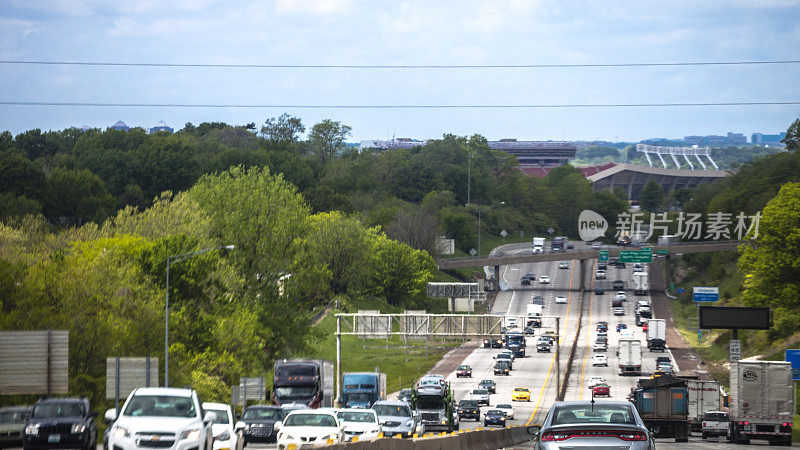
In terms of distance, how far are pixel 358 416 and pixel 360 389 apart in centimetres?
2380

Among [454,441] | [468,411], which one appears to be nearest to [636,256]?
[468,411]

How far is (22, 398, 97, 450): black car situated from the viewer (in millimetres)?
25484

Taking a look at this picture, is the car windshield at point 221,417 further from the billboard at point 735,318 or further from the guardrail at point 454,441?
the billboard at point 735,318

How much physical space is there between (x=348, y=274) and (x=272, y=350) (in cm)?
4268

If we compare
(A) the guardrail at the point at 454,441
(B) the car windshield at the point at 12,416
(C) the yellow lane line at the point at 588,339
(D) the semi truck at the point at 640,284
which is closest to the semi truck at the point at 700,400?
(A) the guardrail at the point at 454,441

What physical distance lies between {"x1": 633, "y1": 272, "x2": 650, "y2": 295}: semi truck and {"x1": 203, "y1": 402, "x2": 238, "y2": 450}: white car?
131772 millimetres

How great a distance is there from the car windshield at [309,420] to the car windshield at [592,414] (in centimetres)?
1223

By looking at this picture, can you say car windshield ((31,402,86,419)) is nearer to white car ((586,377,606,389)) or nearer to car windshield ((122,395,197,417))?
car windshield ((122,395,197,417))

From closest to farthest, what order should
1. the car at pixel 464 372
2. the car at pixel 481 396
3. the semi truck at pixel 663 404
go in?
the semi truck at pixel 663 404
the car at pixel 481 396
the car at pixel 464 372

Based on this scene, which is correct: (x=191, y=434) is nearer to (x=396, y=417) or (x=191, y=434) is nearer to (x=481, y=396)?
(x=396, y=417)

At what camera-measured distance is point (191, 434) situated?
21.3m

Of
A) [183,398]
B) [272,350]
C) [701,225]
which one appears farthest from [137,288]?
[701,225]

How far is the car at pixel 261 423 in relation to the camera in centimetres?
3697

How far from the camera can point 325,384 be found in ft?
185
